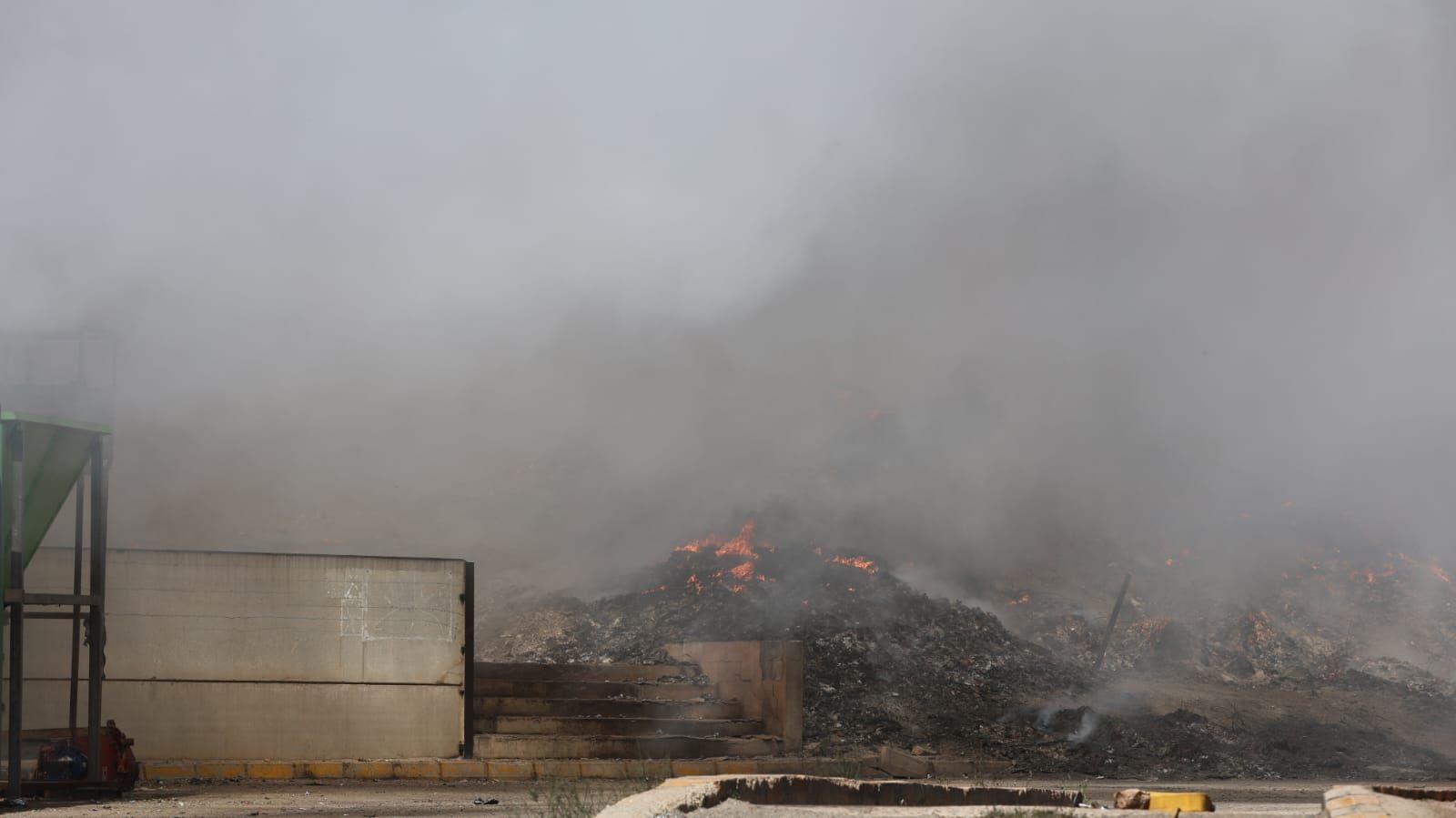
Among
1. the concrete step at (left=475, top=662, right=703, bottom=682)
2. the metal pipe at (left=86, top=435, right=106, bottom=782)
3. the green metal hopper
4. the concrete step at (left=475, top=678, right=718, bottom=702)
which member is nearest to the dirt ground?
the metal pipe at (left=86, top=435, right=106, bottom=782)

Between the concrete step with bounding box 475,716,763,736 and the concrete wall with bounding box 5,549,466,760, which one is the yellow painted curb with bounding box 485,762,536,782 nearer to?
the concrete wall with bounding box 5,549,466,760

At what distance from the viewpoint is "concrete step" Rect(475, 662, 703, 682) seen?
19.5 m

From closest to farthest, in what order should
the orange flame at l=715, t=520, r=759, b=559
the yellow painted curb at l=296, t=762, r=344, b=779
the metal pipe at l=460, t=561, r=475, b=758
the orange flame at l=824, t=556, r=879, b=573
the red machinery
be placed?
the red machinery < the yellow painted curb at l=296, t=762, r=344, b=779 < the metal pipe at l=460, t=561, r=475, b=758 < the orange flame at l=824, t=556, r=879, b=573 < the orange flame at l=715, t=520, r=759, b=559

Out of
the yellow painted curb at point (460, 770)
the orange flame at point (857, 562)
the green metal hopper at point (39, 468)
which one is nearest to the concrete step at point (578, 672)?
the yellow painted curb at point (460, 770)

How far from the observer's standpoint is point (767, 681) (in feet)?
65.0

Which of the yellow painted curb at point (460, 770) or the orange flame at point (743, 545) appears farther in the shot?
the orange flame at point (743, 545)

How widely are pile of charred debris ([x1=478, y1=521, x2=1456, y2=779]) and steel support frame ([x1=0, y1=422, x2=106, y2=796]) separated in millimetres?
10085

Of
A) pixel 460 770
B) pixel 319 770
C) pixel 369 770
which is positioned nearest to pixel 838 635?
pixel 460 770

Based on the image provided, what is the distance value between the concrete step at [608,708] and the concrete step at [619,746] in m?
0.69

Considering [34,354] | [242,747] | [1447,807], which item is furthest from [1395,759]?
[34,354]

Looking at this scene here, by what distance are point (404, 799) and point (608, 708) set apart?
5408mm

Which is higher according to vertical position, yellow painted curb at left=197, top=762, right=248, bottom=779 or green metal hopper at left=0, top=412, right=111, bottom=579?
green metal hopper at left=0, top=412, right=111, bottom=579

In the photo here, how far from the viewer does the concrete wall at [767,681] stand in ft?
63.7

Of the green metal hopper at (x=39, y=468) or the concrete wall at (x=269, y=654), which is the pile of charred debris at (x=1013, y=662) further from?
the green metal hopper at (x=39, y=468)
